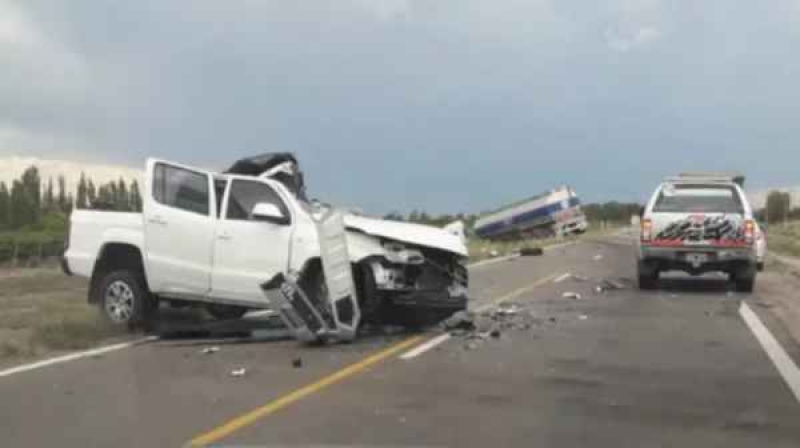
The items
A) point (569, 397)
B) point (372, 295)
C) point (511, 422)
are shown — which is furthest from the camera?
point (372, 295)

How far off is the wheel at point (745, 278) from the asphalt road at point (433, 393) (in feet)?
21.7

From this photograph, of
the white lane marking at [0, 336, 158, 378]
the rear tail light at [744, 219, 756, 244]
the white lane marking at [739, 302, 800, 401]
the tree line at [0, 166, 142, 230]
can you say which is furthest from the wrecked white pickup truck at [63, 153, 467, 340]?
the tree line at [0, 166, 142, 230]

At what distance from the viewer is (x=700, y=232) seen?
2058 cm

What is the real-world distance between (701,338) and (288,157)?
5656mm

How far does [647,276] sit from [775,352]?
975 cm

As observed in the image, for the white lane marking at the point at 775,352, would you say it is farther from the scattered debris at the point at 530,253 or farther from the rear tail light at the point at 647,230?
the scattered debris at the point at 530,253

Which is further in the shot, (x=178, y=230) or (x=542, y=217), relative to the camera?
(x=542, y=217)

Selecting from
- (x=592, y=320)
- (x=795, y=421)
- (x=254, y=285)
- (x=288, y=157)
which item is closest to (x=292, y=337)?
(x=254, y=285)

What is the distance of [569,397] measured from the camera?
9.20m

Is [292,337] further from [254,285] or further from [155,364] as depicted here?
[155,364]

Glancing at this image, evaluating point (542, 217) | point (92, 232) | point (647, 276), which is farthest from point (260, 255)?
point (542, 217)

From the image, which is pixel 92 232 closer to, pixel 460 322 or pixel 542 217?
pixel 460 322

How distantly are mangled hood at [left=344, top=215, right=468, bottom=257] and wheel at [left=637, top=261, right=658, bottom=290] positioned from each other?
28.6 ft

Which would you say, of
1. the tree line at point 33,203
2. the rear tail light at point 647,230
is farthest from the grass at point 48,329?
the tree line at point 33,203
